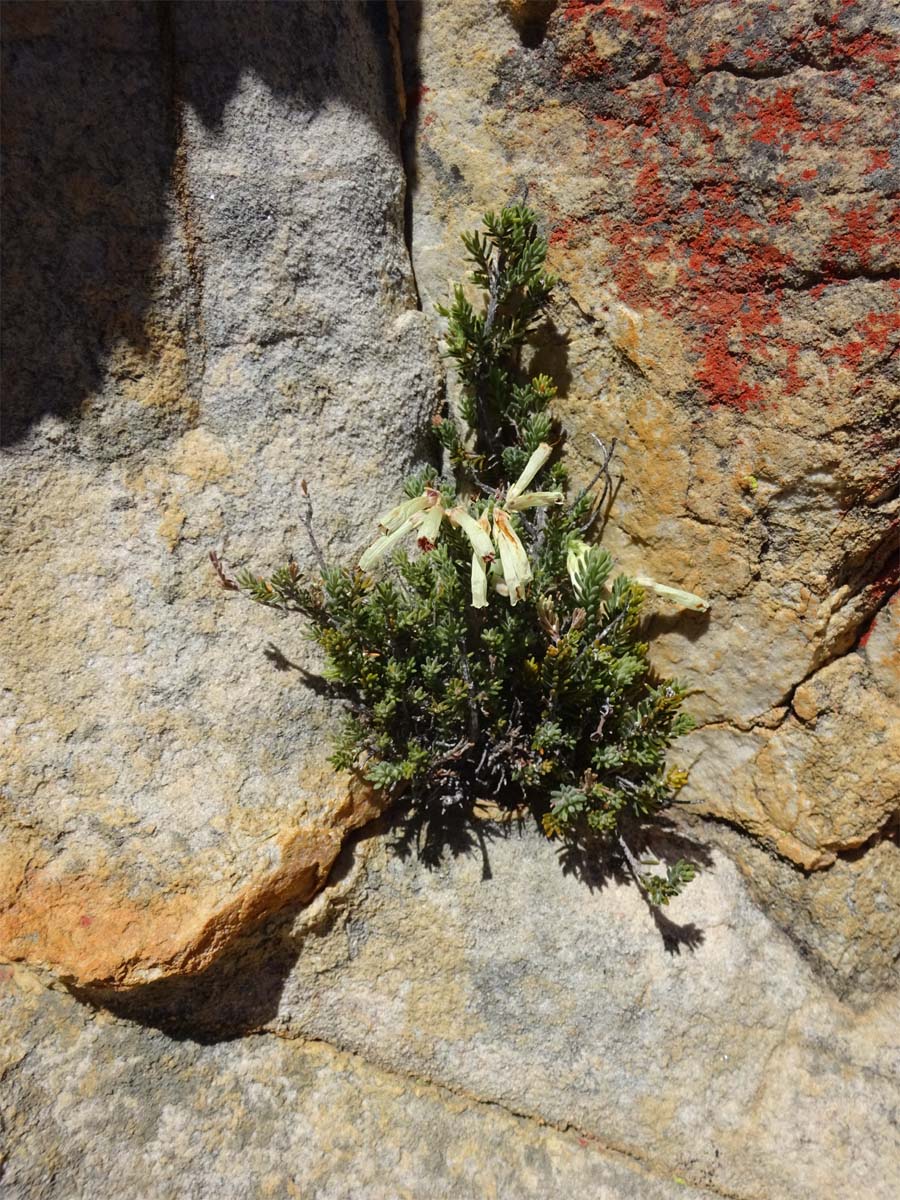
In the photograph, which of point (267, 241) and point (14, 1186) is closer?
point (14, 1186)

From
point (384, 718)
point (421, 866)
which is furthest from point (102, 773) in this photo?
point (421, 866)

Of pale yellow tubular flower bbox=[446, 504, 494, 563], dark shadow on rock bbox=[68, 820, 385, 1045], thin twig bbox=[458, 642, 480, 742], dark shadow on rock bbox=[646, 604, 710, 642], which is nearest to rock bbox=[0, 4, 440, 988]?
dark shadow on rock bbox=[68, 820, 385, 1045]

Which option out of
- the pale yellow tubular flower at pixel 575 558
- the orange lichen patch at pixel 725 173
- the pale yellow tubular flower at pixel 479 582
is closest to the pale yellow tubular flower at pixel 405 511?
the pale yellow tubular flower at pixel 479 582

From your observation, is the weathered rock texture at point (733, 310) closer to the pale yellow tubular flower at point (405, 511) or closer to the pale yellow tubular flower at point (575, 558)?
the pale yellow tubular flower at point (575, 558)

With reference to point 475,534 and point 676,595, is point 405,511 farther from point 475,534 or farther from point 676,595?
point 676,595

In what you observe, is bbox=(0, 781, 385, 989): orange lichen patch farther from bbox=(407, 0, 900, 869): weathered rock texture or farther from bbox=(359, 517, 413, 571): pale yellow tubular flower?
bbox=(407, 0, 900, 869): weathered rock texture

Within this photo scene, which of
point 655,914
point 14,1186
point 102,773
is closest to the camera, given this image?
point 14,1186

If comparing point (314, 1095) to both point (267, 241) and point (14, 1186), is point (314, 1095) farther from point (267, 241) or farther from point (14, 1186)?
point (267, 241)
